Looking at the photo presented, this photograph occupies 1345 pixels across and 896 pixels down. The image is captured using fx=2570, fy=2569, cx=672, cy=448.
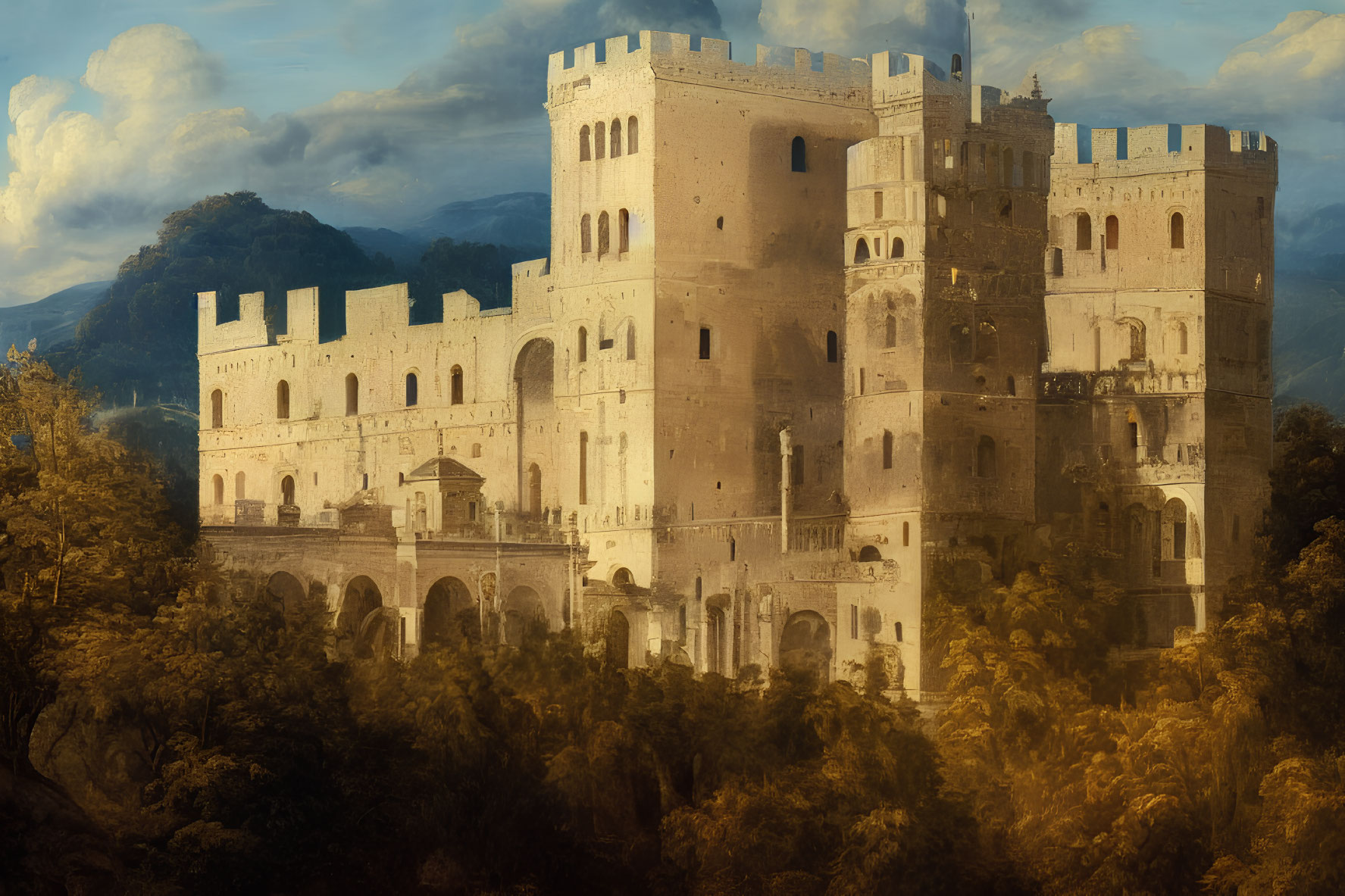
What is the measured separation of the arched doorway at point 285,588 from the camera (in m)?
53.2

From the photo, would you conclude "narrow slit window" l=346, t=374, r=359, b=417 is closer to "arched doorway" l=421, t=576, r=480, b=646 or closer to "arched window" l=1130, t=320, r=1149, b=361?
"arched doorway" l=421, t=576, r=480, b=646

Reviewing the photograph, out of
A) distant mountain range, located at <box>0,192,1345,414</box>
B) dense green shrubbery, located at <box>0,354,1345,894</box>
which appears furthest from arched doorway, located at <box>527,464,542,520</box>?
distant mountain range, located at <box>0,192,1345,414</box>

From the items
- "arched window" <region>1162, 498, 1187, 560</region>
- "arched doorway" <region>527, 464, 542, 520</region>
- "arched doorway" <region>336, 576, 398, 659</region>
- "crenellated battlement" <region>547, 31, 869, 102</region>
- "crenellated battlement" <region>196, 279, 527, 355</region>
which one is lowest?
"arched doorway" <region>336, 576, 398, 659</region>

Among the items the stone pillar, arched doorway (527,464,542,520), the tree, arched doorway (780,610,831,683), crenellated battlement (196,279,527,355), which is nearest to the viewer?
the tree

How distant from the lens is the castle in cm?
5559

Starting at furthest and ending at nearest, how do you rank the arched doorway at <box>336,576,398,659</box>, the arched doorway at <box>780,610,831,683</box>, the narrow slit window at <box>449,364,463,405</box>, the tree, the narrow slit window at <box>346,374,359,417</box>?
the narrow slit window at <box>346,374,359,417</box> → the narrow slit window at <box>449,364,463,405</box> → the arched doorway at <box>780,610,831,683</box> → the arched doorway at <box>336,576,398,659</box> → the tree

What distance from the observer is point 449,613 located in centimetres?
Result: 5528

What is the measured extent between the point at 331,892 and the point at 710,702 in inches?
350

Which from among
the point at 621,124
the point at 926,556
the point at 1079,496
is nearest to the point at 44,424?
the point at 621,124

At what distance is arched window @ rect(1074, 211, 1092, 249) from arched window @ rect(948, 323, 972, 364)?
5228mm

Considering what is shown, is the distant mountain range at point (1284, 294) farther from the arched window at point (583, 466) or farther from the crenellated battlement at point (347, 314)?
the arched window at point (583, 466)

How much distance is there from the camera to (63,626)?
49875 millimetres

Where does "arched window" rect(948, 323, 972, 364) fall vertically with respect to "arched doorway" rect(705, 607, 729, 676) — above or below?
above

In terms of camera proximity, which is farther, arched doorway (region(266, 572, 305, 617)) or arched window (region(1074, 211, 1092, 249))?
arched window (region(1074, 211, 1092, 249))
